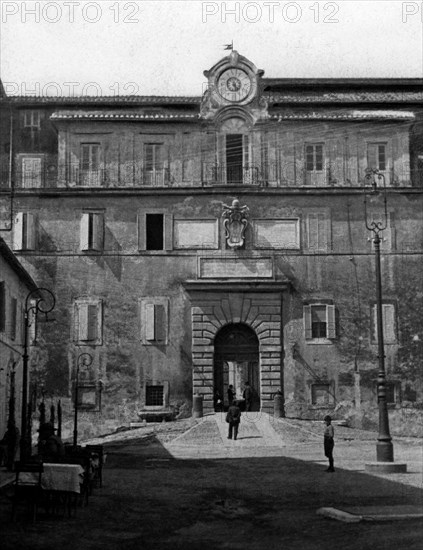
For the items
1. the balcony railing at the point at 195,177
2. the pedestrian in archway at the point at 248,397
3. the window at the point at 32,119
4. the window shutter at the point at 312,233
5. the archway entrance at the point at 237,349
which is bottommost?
the pedestrian in archway at the point at 248,397

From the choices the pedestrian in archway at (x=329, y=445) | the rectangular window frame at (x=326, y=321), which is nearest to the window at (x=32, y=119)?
the rectangular window frame at (x=326, y=321)

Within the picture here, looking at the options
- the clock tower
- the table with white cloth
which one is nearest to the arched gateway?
the clock tower

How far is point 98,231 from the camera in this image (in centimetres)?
3706

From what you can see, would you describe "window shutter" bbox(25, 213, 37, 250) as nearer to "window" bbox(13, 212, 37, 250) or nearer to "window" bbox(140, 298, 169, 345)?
"window" bbox(13, 212, 37, 250)

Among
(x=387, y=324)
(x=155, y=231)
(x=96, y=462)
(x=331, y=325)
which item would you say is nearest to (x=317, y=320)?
(x=331, y=325)

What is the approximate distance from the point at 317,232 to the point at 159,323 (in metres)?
7.46

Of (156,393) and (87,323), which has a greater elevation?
(87,323)

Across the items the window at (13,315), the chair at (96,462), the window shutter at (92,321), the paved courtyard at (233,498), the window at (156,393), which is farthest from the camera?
the window shutter at (92,321)

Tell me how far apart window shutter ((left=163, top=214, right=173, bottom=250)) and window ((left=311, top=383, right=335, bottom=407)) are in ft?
26.8

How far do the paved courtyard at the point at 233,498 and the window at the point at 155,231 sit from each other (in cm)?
904

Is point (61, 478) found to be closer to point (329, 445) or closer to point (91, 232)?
point (329, 445)

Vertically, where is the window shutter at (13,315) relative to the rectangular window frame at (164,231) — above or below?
below

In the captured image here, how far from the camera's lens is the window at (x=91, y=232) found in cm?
3681

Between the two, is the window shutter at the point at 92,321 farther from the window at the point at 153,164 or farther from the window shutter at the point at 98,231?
the window at the point at 153,164
